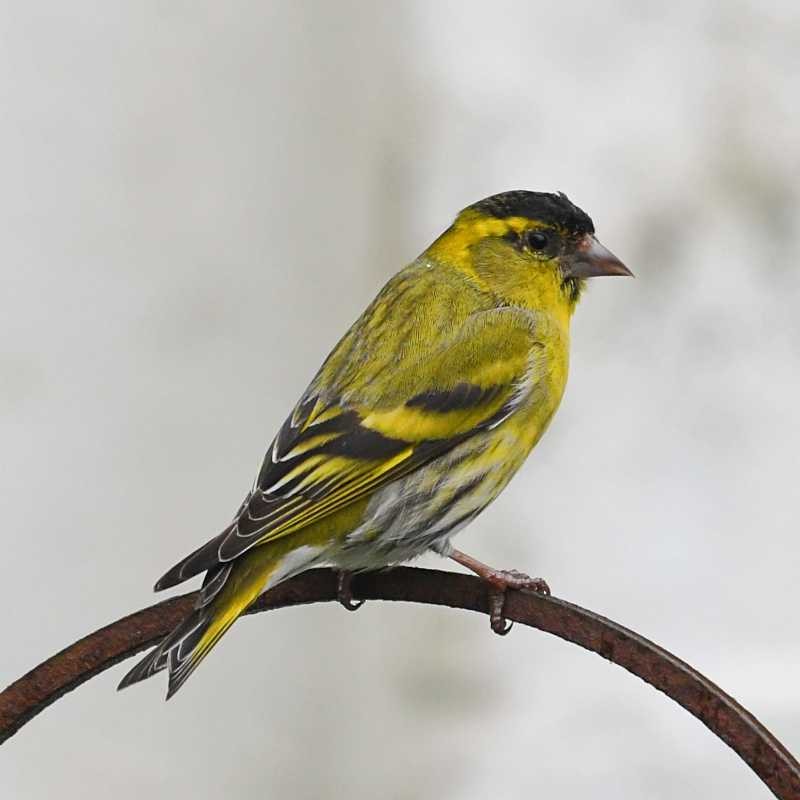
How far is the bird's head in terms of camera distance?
7.68ft

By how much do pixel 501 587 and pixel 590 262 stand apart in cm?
78

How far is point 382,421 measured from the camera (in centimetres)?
204

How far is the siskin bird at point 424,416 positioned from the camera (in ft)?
6.22

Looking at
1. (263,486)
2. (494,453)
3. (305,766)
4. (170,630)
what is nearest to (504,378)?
(494,453)

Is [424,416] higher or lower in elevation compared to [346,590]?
higher

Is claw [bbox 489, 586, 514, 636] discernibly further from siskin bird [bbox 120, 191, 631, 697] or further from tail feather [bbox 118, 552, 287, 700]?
tail feather [bbox 118, 552, 287, 700]

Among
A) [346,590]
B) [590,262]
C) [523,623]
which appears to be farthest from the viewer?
[590,262]

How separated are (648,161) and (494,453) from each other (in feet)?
3.70

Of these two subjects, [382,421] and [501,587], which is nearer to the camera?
[501,587]

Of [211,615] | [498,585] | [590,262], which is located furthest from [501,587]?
[590,262]

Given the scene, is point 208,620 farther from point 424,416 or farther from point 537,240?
point 537,240

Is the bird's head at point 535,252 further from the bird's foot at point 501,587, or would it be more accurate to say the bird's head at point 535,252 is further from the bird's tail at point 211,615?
the bird's tail at point 211,615

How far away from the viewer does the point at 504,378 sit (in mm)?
2178

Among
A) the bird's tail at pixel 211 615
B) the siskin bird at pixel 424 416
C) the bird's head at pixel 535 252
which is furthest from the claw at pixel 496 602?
the bird's head at pixel 535 252
